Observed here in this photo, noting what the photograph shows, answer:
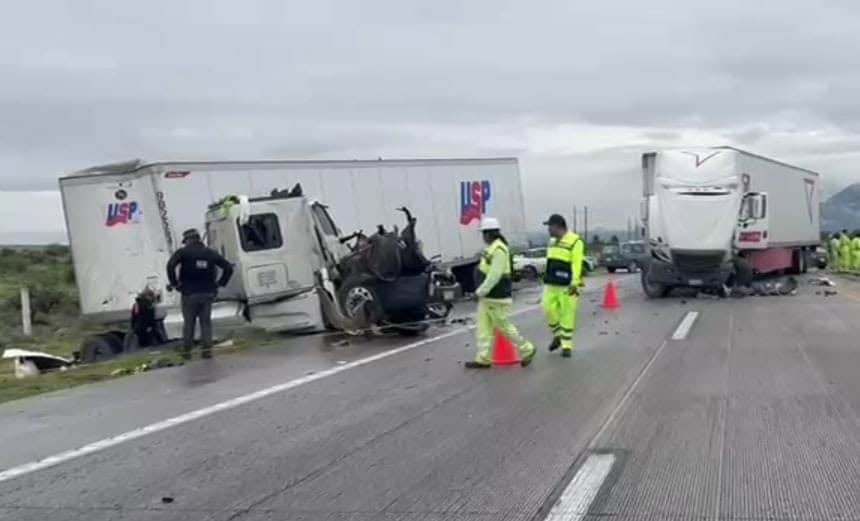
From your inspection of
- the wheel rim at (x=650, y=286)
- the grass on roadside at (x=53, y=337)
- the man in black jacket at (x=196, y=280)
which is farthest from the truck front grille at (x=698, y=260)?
the man in black jacket at (x=196, y=280)

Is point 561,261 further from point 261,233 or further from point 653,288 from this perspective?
point 653,288

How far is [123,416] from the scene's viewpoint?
422 inches

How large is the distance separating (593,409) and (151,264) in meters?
11.7

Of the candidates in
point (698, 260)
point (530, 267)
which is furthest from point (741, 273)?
point (530, 267)

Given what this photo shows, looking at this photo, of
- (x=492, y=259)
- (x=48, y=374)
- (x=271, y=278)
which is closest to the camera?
(x=492, y=259)

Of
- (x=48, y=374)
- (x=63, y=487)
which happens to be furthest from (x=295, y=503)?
(x=48, y=374)

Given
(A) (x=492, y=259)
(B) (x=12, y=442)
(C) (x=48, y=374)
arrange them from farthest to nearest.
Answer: (C) (x=48, y=374), (A) (x=492, y=259), (B) (x=12, y=442)

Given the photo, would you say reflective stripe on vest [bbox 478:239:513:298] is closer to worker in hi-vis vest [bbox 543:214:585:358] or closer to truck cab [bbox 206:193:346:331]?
worker in hi-vis vest [bbox 543:214:585:358]

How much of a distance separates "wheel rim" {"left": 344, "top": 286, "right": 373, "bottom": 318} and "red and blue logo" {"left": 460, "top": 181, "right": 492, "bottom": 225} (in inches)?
500

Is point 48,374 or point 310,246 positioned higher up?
point 310,246

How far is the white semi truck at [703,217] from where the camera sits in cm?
2814

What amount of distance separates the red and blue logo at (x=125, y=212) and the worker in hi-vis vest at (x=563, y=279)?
8204 mm

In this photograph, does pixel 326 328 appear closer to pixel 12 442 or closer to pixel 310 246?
pixel 310 246

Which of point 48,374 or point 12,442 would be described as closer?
point 12,442
